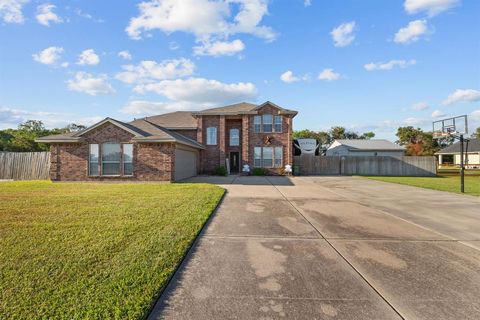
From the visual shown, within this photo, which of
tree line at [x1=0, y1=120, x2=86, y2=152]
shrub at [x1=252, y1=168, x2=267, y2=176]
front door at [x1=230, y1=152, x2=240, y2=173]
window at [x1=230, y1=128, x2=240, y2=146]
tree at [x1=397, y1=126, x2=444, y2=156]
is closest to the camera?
shrub at [x1=252, y1=168, x2=267, y2=176]

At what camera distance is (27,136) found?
39.7 m

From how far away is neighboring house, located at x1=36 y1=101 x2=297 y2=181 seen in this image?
47.7 feet

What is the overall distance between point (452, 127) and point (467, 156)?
31.9m

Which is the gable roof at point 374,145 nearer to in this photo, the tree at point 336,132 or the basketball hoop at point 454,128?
the basketball hoop at point 454,128

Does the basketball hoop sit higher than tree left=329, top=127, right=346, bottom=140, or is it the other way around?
tree left=329, top=127, right=346, bottom=140

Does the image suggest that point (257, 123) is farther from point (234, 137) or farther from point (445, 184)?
point (445, 184)

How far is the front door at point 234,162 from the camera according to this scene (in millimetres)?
23781

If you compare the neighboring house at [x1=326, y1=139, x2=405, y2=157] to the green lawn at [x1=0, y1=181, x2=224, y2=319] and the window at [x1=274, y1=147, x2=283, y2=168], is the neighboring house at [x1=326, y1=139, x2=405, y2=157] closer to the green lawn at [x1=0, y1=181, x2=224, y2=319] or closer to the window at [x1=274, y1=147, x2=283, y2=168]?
the window at [x1=274, y1=147, x2=283, y2=168]

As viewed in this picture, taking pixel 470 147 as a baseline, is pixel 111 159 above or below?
below

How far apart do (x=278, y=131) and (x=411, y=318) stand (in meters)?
20.6

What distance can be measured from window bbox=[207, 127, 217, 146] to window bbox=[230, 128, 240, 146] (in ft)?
5.55

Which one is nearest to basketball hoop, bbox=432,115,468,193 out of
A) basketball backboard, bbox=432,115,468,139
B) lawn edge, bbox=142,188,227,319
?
basketball backboard, bbox=432,115,468,139

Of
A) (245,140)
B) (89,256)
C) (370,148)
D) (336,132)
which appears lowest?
(89,256)

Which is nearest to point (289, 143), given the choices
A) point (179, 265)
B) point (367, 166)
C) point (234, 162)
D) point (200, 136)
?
point (234, 162)
